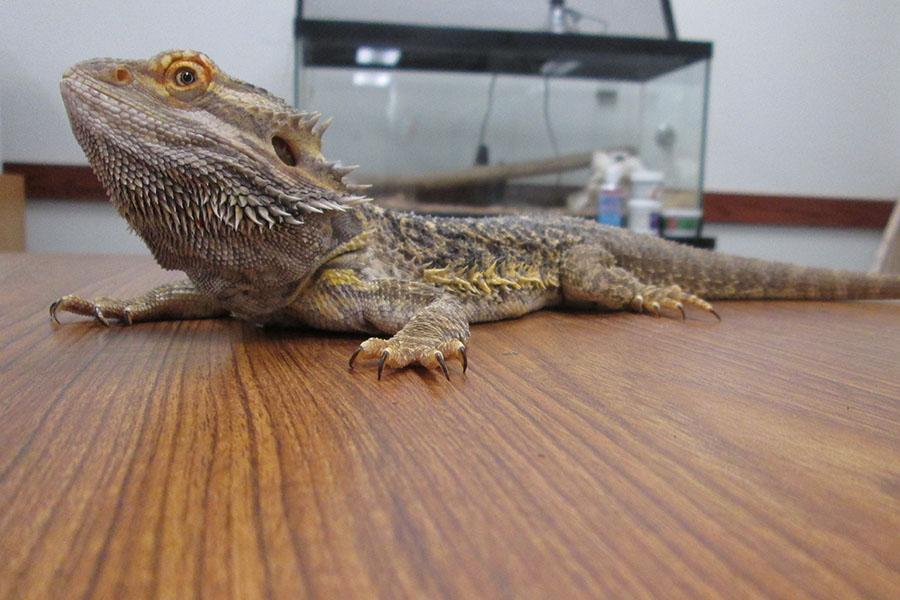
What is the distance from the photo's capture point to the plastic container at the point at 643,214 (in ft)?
8.76

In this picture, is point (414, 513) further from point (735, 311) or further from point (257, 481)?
point (735, 311)

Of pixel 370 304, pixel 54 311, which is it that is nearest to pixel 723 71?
pixel 370 304

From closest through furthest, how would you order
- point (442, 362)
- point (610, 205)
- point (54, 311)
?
1. point (442, 362)
2. point (54, 311)
3. point (610, 205)

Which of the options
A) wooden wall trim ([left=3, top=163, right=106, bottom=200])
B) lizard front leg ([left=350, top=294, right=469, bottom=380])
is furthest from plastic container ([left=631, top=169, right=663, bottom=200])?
wooden wall trim ([left=3, top=163, right=106, bottom=200])

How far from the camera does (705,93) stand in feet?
9.61

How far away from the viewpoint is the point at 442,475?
538 millimetres

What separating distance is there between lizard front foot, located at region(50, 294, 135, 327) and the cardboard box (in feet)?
6.17

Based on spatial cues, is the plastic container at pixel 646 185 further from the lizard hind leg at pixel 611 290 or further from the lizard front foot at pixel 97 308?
the lizard front foot at pixel 97 308

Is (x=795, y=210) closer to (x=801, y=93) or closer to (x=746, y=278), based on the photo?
(x=801, y=93)

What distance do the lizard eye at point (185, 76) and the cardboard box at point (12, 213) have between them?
2247 millimetres

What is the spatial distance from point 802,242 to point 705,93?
132 cm

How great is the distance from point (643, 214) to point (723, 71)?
140cm

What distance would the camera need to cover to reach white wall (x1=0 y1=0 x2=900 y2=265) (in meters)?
2.88

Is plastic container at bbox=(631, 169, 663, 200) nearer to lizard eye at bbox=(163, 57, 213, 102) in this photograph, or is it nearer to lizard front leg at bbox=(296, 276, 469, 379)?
lizard front leg at bbox=(296, 276, 469, 379)
